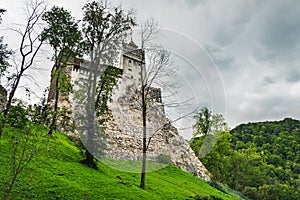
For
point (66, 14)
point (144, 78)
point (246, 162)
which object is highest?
point (66, 14)

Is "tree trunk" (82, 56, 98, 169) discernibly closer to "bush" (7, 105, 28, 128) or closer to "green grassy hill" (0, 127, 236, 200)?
"green grassy hill" (0, 127, 236, 200)

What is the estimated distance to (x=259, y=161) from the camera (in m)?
44.3

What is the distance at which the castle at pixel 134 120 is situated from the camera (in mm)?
20766

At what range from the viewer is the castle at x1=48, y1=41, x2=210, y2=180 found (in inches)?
818

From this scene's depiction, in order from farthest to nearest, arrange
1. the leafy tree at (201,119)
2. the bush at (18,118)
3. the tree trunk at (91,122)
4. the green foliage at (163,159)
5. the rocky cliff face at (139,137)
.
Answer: the green foliage at (163,159) < the rocky cliff face at (139,137) < the tree trunk at (91,122) < the leafy tree at (201,119) < the bush at (18,118)

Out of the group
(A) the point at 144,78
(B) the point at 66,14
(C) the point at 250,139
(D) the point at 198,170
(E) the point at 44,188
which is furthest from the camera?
(C) the point at 250,139

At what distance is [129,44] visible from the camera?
2136 centimetres

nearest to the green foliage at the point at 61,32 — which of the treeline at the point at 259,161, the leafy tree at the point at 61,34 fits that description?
the leafy tree at the point at 61,34

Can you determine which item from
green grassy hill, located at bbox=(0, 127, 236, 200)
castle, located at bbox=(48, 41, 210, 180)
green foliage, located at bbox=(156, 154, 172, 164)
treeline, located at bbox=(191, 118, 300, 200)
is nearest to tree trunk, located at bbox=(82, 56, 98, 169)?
green grassy hill, located at bbox=(0, 127, 236, 200)

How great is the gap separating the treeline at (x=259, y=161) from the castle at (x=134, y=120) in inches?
132

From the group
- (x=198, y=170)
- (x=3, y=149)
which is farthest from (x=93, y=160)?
(x=198, y=170)

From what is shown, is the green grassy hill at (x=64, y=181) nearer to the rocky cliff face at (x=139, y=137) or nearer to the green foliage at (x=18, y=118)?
the green foliage at (x=18, y=118)

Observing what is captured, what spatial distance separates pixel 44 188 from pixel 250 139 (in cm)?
4974

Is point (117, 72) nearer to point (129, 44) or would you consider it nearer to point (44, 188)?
point (129, 44)
